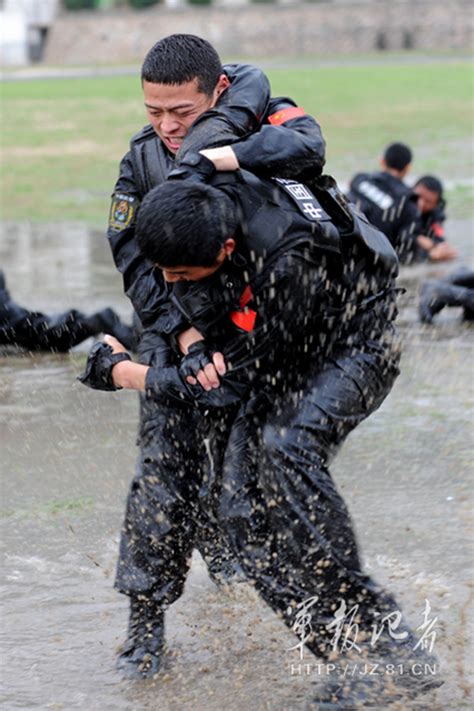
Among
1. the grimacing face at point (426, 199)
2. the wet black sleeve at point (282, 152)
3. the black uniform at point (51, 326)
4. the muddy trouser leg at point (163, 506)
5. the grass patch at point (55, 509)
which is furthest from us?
the grimacing face at point (426, 199)

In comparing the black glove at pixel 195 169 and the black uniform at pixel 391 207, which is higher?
the black glove at pixel 195 169

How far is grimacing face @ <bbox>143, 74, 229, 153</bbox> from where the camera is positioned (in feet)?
13.5

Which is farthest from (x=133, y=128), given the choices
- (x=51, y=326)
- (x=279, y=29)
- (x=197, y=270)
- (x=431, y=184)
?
(x=279, y=29)

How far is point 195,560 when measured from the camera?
523 centimetres

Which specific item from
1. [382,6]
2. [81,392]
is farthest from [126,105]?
[382,6]

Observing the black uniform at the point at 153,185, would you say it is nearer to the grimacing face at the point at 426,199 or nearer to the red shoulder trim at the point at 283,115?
the red shoulder trim at the point at 283,115

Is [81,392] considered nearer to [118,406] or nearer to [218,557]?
[118,406]

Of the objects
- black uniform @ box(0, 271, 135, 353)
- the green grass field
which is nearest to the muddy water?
black uniform @ box(0, 271, 135, 353)

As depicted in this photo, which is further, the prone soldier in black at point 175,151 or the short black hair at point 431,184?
the short black hair at point 431,184

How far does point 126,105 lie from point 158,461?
2575 centimetres

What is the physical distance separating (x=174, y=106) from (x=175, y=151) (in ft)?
0.52

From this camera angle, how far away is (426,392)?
736cm

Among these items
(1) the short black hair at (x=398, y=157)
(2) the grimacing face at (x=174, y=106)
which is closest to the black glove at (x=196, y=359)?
(2) the grimacing face at (x=174, y=106)

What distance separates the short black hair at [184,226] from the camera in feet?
12.1
